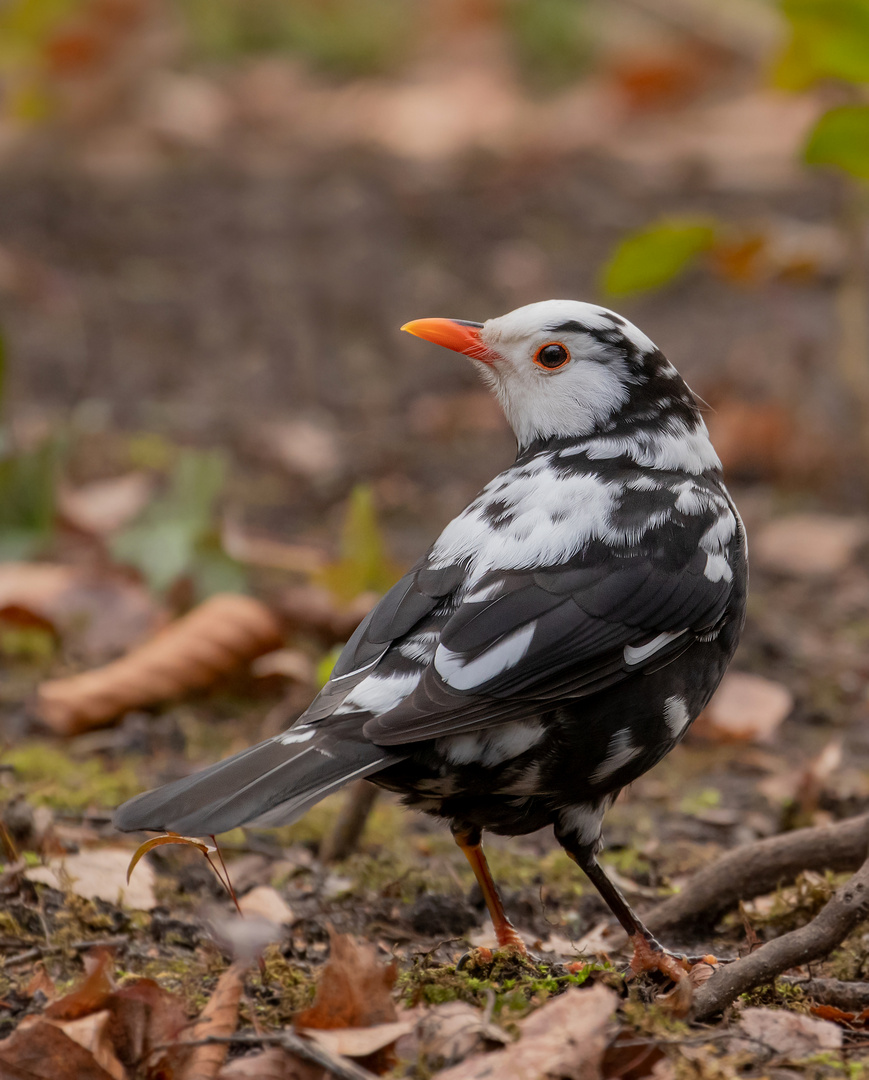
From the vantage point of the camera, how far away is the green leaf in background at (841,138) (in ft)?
15.9

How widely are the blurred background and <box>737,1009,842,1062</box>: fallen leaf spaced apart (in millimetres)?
1336

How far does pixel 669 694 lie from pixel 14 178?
8.00 metres

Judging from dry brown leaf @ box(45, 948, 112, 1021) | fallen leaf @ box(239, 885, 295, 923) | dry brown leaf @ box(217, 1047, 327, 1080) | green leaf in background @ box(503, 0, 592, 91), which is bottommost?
fallen leaf @ box(239, 885, 295, 923)

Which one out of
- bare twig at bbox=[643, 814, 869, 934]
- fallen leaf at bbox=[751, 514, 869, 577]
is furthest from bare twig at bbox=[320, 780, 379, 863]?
fallen leaf at bbox=[751, 514, 869, 577]

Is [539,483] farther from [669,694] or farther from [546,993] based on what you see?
[546,993]

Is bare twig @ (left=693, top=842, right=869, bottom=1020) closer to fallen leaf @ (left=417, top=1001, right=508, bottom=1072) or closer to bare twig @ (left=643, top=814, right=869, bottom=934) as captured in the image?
fallen leaf @ (left=417, top=1001, right=508, bottom=1072)

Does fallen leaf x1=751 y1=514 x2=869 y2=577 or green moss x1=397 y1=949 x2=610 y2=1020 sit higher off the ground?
green moss x1=397 y1=949 x2=610 y2=1020

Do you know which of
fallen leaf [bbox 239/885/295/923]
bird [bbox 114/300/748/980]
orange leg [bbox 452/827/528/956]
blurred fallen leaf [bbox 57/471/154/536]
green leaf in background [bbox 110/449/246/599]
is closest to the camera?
bird [bbox 114/300/748/980]

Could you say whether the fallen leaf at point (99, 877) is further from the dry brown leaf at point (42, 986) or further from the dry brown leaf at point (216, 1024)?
the dry brown leaf at point (216, 1024)

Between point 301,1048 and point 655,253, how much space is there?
3.95 meters

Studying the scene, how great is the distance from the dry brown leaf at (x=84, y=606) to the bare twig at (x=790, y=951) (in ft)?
10.0

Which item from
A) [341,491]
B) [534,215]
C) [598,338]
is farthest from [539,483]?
[534,215]

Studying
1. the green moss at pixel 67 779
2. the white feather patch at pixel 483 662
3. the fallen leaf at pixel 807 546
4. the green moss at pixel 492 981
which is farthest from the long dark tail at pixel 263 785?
the fallen leaf at pixel 807 546

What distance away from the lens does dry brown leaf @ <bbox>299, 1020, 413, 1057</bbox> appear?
2.37 m
